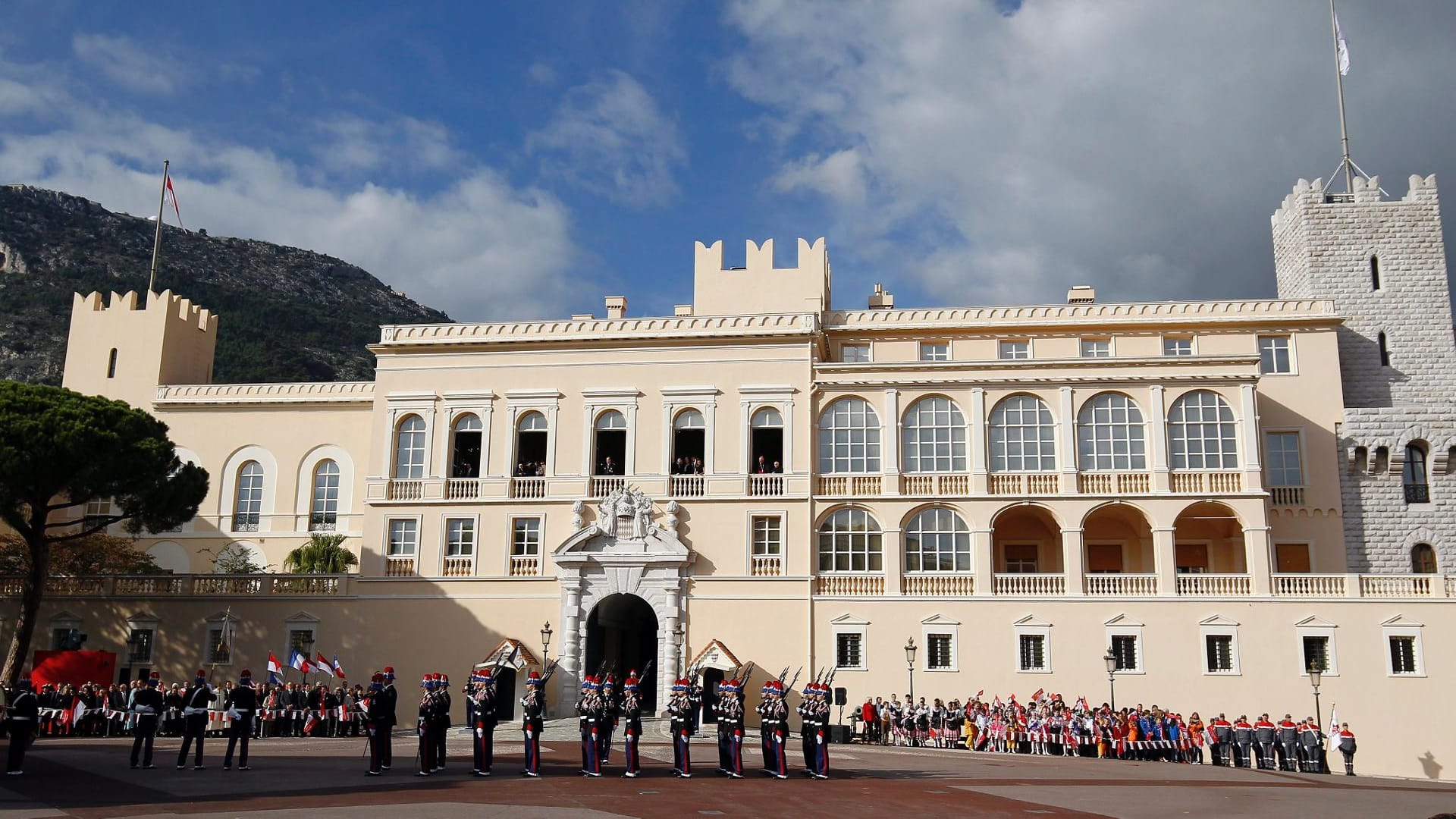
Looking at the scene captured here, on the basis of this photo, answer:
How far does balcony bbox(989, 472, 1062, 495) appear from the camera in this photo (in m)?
37.7

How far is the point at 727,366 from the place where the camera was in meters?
40.0

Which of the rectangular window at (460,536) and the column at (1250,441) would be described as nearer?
the column at (1250,441)

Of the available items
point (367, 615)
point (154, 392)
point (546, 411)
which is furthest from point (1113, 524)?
point (154, 392)

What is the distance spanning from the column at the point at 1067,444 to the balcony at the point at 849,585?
656cm

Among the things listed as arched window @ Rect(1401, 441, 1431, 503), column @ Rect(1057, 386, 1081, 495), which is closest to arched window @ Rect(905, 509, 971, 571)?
column @ Rect(1057, 386, 1081, 495)

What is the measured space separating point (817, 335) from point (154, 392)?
1037 inches

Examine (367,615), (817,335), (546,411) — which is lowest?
(367,615)

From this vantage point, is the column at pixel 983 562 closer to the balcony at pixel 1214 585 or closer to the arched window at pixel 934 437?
the arched window at pixel 934 437

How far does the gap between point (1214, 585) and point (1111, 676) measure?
459 centimetres

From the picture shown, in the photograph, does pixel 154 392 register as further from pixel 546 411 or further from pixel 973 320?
pixel 973 320

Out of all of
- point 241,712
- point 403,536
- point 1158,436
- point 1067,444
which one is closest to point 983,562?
point 1067,444

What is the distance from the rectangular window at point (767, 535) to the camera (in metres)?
38.1

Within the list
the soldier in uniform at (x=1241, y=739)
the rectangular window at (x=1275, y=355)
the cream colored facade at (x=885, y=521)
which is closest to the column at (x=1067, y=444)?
the cream colored facade at (x=885, y=521)

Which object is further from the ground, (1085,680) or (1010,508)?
(1010,508)
